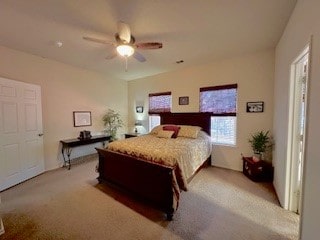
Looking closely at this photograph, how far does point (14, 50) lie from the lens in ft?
10.7

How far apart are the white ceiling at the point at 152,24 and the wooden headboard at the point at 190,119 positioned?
1533mm

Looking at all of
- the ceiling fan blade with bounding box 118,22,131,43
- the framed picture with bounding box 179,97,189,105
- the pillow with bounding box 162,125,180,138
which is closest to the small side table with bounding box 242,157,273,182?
the pillow with bounding box 162,125,180,138

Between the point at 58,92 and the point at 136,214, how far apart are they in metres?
3.50

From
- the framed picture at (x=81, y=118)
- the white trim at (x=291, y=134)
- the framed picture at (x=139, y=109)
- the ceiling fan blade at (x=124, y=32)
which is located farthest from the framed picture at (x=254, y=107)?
the framed picture at (x=81, y=118)

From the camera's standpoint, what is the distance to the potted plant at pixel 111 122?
5.31 metres

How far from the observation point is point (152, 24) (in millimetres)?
2402

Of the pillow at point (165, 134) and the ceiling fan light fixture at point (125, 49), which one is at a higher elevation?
the ceiling fan light fixture at point (125, 49)

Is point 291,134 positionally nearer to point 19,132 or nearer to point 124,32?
point 124,32

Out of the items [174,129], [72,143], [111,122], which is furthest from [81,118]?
[174,129]

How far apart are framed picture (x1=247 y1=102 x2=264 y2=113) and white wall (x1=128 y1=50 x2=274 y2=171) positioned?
76 millimetres

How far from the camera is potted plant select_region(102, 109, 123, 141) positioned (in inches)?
209

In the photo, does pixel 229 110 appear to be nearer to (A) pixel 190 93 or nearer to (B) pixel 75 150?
(A) pixel 190 93

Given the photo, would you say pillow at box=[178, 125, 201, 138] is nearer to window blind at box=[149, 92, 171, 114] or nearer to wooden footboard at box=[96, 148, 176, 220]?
window blind at box=[149, 92, 171, 114]

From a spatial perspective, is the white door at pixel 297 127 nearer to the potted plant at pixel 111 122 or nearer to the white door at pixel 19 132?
the potted plant at pixel 111 122
